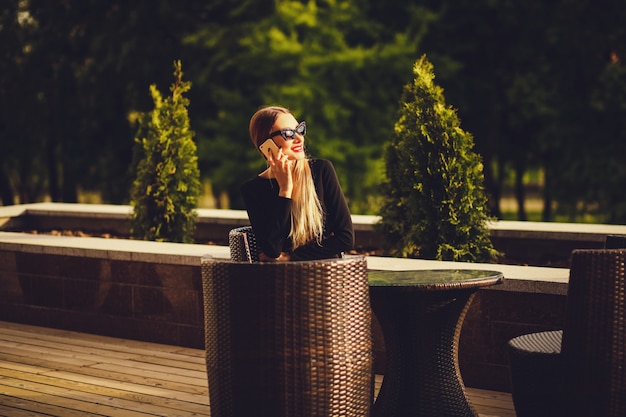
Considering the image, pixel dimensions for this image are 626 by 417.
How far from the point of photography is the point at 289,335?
12.7ft

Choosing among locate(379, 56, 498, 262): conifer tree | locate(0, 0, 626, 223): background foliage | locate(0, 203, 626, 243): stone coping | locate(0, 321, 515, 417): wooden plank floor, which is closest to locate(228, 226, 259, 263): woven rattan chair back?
locate(0, 321, 515, 417): wooden plank floor

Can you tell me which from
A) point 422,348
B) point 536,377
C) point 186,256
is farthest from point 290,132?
point 186,256

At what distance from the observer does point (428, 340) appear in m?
4.80

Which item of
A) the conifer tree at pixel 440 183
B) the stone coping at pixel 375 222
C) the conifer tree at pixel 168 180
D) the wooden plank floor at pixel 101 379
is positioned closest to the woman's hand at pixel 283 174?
the wooden plank floor at pixel 101 379

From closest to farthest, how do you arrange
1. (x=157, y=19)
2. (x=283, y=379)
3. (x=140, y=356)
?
(x=283, y=379) < (x=140, y=356) < (x=157, y=19)

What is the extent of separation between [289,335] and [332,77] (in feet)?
70.5

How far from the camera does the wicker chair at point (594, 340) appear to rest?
13.2ft

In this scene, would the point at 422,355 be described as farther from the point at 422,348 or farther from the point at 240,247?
the point at 240,247

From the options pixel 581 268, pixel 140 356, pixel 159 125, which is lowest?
pixel 140 356

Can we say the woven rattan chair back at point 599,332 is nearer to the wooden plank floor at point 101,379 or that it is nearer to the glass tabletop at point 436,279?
the glass tabletop at point 436,279

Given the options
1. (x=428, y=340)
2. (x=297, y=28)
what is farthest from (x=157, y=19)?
(x=428, y=340)

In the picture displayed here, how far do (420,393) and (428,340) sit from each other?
29cm

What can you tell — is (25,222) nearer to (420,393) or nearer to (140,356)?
(140,356)

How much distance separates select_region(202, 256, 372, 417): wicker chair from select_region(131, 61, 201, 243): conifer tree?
20.2 feet
